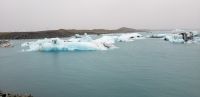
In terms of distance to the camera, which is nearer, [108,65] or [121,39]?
[108,65]

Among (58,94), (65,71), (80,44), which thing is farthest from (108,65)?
(80,44)

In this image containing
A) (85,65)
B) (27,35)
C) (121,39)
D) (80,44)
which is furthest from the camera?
(27,35)

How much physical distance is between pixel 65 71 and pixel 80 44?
12.7 m

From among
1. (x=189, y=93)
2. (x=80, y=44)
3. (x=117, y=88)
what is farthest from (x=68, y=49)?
(x=189, y=93)

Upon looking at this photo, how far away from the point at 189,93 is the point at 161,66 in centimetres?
787

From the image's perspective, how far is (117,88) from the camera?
14031 mm

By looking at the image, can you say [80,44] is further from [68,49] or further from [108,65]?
[108,65]

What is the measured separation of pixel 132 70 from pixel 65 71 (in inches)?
177

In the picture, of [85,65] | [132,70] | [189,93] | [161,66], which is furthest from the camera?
[85,65]

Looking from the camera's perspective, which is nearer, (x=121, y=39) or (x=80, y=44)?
(x=80, y=44)

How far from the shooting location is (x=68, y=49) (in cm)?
3366

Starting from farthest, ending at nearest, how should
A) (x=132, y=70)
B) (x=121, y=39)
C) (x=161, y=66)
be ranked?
(x=121, y=39) < (x=161, y=66) < (x=132, y=70)

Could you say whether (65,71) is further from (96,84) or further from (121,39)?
(121,39)

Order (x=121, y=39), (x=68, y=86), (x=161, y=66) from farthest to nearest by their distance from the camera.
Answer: (x=121, y=39), (x=161, y=66), (x=68, y=86)
